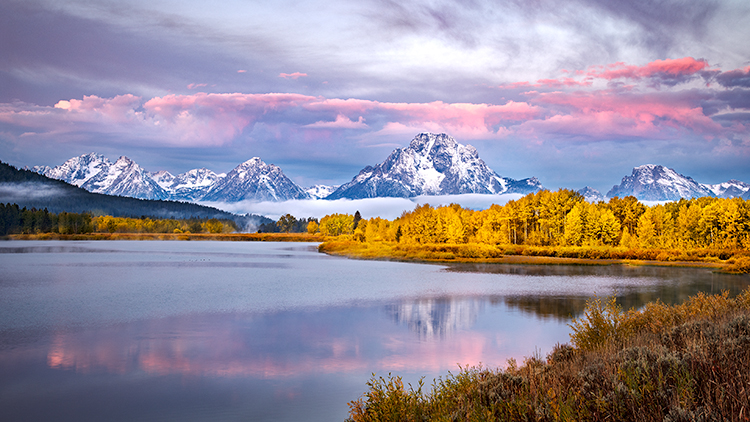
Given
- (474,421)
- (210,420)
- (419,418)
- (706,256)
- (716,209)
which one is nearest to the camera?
(474,421)

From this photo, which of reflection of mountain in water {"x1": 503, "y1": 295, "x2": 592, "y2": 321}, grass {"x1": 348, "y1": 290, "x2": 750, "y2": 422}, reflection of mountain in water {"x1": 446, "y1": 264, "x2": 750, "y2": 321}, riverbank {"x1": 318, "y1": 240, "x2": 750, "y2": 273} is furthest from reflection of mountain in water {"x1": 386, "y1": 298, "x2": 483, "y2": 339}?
riverbank {"x1": 318, "y1": 240, "x2": 750, "y2": 273}

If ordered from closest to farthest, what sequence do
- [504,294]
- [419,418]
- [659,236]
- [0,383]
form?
[419,418] → [0,383] → [504,294] → [659,236]

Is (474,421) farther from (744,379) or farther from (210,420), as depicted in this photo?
(210,420)

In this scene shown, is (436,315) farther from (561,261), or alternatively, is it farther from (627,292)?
(561,261)

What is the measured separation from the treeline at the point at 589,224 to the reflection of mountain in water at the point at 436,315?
7068cm

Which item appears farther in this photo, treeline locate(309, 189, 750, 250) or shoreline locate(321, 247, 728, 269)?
treeline locate(309, 189, 750, 250)

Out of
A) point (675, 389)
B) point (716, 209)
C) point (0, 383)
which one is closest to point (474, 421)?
point (675, 389)

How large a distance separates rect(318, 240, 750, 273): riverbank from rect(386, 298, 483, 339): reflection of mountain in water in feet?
159

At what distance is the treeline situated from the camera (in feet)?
290

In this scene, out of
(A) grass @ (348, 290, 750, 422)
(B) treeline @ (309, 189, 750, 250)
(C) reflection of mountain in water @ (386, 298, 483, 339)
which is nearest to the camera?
(A) grass @ (348, 290, 750, 422)

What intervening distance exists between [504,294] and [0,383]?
36587mm

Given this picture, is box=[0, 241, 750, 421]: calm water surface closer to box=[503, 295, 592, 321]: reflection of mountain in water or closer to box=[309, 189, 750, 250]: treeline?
box=[503, 295, 592, 321]: reflection of mountain in water

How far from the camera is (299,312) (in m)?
32.5

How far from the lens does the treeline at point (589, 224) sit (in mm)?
88312
